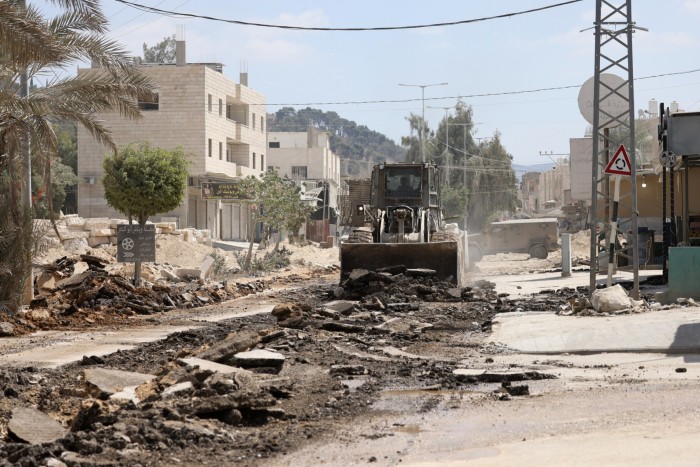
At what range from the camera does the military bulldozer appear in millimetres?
24312

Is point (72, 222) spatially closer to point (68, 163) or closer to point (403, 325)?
point (403, 325)

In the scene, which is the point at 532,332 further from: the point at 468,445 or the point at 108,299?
the point at 108,299

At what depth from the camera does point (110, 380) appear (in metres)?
10.8

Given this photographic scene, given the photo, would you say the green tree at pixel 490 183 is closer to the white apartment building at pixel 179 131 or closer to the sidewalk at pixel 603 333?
the white apartment building at pixel 179 131

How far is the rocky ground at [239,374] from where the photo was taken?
787 cm

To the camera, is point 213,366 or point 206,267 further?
point 206,267

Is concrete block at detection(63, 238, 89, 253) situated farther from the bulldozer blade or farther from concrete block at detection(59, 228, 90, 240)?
the bulldozer blade

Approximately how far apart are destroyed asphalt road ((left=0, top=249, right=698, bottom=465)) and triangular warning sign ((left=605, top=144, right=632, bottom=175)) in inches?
127

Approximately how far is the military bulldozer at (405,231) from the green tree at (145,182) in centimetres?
737

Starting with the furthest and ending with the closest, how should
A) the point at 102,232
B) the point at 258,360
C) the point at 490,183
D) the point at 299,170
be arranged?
the point at 490,183 → the point at 299,170 → the point at 102,232 → the point at 258,360

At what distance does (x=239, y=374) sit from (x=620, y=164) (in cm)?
1037

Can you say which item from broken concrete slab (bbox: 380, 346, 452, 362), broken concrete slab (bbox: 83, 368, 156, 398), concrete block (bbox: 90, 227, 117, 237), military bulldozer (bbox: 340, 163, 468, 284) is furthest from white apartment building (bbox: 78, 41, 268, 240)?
broken concrete slab (bbox: 83, 368, 156, 398)

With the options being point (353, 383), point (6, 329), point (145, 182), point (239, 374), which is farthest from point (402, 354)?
point (145, 182)

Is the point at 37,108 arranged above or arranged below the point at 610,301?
above
